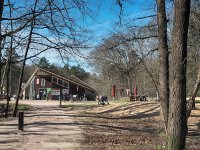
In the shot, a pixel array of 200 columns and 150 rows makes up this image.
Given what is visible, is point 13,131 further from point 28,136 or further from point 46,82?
point 46,82

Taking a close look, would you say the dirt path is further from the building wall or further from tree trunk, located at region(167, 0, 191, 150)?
the building wall

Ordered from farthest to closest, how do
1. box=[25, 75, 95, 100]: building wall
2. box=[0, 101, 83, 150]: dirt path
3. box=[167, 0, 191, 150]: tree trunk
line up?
box=[25, 75, 95, 100]: building wall
box=[0, 101, 83, 150]: dirt path
box=[167, 0, 191, 150]: tree trunk

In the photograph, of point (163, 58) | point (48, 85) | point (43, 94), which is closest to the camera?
point (163, 58)

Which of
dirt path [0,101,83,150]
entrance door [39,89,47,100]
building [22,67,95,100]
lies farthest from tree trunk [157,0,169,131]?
entrance door [39,89,47,100]

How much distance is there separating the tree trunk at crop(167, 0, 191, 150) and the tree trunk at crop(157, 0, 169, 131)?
4.78 meters

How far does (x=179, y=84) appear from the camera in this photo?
10172mm

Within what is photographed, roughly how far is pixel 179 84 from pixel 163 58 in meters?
5.65

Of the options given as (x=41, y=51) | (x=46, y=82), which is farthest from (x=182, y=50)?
(x=46, y=82)

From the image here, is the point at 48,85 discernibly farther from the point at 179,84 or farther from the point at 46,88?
the point at 179,84

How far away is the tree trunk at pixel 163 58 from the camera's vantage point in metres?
15.4

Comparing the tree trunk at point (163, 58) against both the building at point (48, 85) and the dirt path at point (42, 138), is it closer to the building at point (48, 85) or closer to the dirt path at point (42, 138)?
the dirt path at point (42, 138)

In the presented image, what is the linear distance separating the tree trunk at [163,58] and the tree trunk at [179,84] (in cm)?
478

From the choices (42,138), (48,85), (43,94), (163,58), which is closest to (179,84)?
(163,58)

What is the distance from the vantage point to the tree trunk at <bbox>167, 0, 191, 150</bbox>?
10164 millimetres
